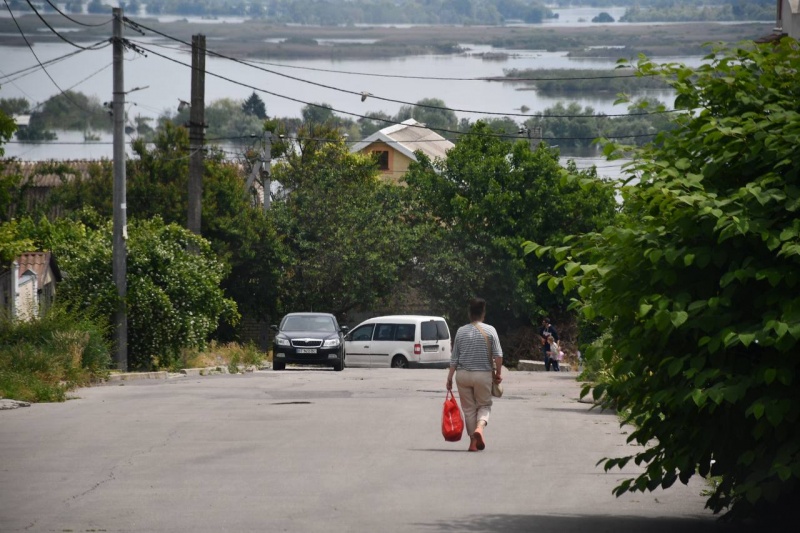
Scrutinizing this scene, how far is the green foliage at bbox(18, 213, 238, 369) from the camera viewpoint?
94.6 ft

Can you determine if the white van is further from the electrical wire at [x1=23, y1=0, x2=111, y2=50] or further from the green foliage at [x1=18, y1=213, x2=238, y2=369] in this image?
the electrical wire at [x1=23, y1=0, x2=111, y2=50]

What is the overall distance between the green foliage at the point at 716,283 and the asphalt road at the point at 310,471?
111 cm

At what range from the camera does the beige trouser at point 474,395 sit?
13594mm

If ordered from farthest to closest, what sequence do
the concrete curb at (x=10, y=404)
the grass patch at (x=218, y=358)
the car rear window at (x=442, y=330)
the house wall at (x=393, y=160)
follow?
the house wall at (x=393, y=160)
the car rear window at (x=442, y=330)
the grass patch at (x=218, y=358)
the concrete curb at (x=10, y=404)

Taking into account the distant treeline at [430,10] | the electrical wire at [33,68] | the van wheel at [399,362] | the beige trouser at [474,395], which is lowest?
the van wheel at [399,362]

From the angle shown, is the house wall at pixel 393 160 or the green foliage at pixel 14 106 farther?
the house wall at pixel 393 160

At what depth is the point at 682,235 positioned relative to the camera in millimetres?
8109

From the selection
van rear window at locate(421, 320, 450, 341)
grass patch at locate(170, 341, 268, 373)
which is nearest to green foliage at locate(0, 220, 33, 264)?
grass patch at locate(170, 341, 268, 373)

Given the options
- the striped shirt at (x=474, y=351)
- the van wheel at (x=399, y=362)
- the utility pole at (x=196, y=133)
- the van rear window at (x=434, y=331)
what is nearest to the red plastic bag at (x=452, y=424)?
the striped shirt at (x=474, y=351)

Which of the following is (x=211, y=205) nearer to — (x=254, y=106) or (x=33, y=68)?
(x=33, y=68)

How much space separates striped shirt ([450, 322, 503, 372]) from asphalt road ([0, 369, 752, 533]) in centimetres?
96

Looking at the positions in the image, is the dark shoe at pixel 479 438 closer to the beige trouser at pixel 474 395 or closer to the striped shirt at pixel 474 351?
the beige trouser at pixel 474 395

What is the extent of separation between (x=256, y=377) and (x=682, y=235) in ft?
66.5

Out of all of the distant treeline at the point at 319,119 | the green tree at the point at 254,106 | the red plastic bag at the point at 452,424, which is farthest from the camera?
the green tree at the point at 254,106
